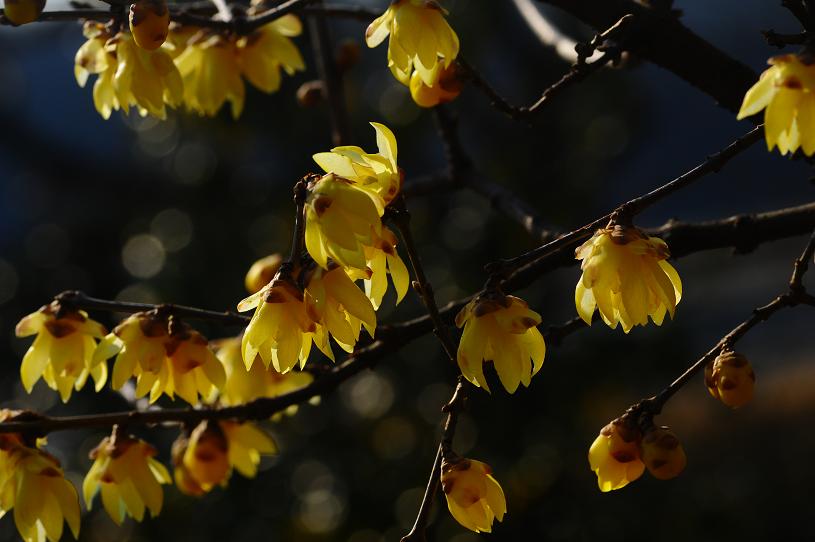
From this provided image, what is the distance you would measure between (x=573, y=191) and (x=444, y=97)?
1.72 metres

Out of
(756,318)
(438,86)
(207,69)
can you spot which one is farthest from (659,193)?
(207,69)

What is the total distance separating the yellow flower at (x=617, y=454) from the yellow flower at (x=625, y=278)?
0.12 meters

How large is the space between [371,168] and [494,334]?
0.17m

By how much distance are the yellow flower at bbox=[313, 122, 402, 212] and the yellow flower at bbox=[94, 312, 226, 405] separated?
11.9 inches

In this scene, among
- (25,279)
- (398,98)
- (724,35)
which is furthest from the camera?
(724,35)

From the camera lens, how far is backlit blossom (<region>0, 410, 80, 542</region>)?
0.94 m

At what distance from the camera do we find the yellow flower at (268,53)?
4.39ft

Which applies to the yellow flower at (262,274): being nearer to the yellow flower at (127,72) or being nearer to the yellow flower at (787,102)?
the yellow flower at (127,72)

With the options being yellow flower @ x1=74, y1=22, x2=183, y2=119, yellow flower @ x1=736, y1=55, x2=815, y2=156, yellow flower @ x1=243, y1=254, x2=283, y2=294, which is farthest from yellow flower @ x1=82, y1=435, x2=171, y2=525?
yellow flower @ x1=736, y1=55, x2=815, y2=156

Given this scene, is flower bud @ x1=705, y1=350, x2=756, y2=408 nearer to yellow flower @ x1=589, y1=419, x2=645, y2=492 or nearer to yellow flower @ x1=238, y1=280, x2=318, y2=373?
yellow flower @ x1=589, y1=419, x2=645, y2=492

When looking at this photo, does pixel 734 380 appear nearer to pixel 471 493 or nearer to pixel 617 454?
pixel 617 454

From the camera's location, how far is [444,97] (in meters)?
1.02

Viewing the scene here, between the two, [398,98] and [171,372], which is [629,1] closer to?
[171,372]

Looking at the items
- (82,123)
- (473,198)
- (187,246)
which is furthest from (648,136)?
(82,123)
